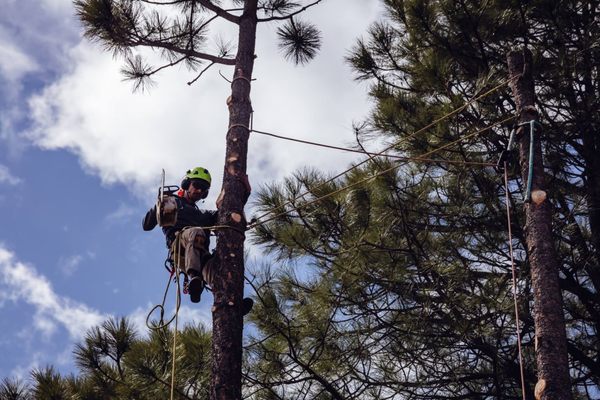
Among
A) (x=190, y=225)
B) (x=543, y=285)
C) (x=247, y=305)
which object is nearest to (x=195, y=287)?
(x=247, y=305)

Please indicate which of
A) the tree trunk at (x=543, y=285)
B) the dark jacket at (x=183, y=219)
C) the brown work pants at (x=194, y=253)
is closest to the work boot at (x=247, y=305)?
the brown work pants at (x=194, y=253)

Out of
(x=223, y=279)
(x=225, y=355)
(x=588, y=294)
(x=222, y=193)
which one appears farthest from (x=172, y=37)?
(x=588, y=294)

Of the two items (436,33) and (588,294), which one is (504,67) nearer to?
(436,33)

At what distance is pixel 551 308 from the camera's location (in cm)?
391

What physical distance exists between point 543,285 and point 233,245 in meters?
1.76

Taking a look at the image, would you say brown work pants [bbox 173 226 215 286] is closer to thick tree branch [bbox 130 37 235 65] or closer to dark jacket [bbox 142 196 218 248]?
dark jacket [bbox 142 196 218 248]

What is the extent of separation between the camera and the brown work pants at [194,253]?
4.81 meters

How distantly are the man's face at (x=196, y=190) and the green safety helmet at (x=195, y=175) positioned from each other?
3 cm

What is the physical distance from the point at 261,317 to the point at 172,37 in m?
2.35

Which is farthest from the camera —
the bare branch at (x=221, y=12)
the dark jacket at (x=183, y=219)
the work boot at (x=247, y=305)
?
the bare branch at (x=221, y=12)

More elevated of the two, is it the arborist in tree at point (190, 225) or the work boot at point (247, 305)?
the arborist in tree at point (190, 225)

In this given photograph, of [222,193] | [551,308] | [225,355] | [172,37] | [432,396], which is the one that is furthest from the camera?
[172,37]

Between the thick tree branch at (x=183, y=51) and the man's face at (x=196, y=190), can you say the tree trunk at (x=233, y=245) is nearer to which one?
the thick tree branch at (x=183, y=51)

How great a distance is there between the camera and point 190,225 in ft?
17.8
